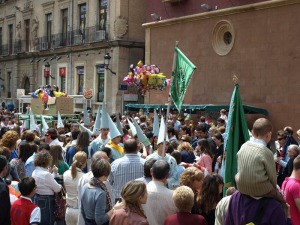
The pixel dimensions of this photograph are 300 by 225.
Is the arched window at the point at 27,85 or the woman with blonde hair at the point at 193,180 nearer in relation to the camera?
the woman with blonde hair at the point at 193,180

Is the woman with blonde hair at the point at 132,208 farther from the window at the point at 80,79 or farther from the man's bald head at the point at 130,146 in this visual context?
the window at the point at 80,79

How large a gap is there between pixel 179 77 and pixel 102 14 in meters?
22.9

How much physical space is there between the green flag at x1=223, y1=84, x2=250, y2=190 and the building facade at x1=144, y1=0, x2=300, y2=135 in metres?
12.5

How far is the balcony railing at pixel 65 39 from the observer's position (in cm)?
3043

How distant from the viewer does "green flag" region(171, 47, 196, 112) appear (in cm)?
826

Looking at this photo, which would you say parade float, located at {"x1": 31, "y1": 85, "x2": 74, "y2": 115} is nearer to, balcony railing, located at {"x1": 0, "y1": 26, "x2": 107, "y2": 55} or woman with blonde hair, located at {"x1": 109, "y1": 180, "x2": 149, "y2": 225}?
balcony railing, located at {"x1": 0, "y1": 26, "x2": 107, "y2": 55}

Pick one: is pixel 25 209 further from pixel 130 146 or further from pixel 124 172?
pixel 130 146

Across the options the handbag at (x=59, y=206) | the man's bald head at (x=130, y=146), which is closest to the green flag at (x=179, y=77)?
the man's bald head at (x=130, y=146)

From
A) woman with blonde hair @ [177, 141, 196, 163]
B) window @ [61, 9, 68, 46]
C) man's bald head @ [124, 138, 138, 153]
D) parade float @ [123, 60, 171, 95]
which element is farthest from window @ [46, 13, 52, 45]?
man's bald head @ [124, 138, 138, 153]

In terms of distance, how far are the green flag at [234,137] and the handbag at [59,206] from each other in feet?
8.16

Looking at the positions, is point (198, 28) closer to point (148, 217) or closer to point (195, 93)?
point (195, 93)

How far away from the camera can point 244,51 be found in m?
20.1

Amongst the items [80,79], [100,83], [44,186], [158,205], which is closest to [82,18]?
[80,79]

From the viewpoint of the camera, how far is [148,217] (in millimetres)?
5566
